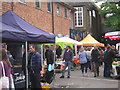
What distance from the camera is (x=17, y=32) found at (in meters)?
7.57

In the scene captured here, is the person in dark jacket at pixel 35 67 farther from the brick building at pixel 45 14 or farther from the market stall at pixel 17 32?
the brick building at pixel 45 14

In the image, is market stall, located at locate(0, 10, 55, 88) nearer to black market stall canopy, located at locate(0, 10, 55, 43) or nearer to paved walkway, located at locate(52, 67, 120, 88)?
black market stall canopy, located at locate(0, 10, 55, 43)

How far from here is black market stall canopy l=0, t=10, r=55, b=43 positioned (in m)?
7.21

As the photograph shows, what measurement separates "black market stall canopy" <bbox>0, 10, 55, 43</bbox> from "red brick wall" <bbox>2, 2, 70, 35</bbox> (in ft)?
8.11

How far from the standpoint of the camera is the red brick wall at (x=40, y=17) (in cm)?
1394

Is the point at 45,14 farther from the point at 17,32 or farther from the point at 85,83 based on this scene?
the point at 17,32

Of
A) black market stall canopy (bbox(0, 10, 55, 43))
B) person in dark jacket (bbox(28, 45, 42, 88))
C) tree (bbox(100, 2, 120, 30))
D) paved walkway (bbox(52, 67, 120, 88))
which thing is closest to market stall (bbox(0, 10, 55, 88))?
black market stall canopy (bbox(0, 10, 55, 43))

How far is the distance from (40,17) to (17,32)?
34.2ft

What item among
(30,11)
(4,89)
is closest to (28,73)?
(4,89)

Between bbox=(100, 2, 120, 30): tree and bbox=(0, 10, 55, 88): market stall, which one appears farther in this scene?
bbox=(100, 2, 120, 30): tree

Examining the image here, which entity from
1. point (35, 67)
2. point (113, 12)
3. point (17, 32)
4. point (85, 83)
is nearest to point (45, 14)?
point (85, 83)

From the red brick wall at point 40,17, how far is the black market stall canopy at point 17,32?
2.47 meters

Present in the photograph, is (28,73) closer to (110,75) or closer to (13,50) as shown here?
(13,50)

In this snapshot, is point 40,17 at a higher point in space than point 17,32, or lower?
higher
